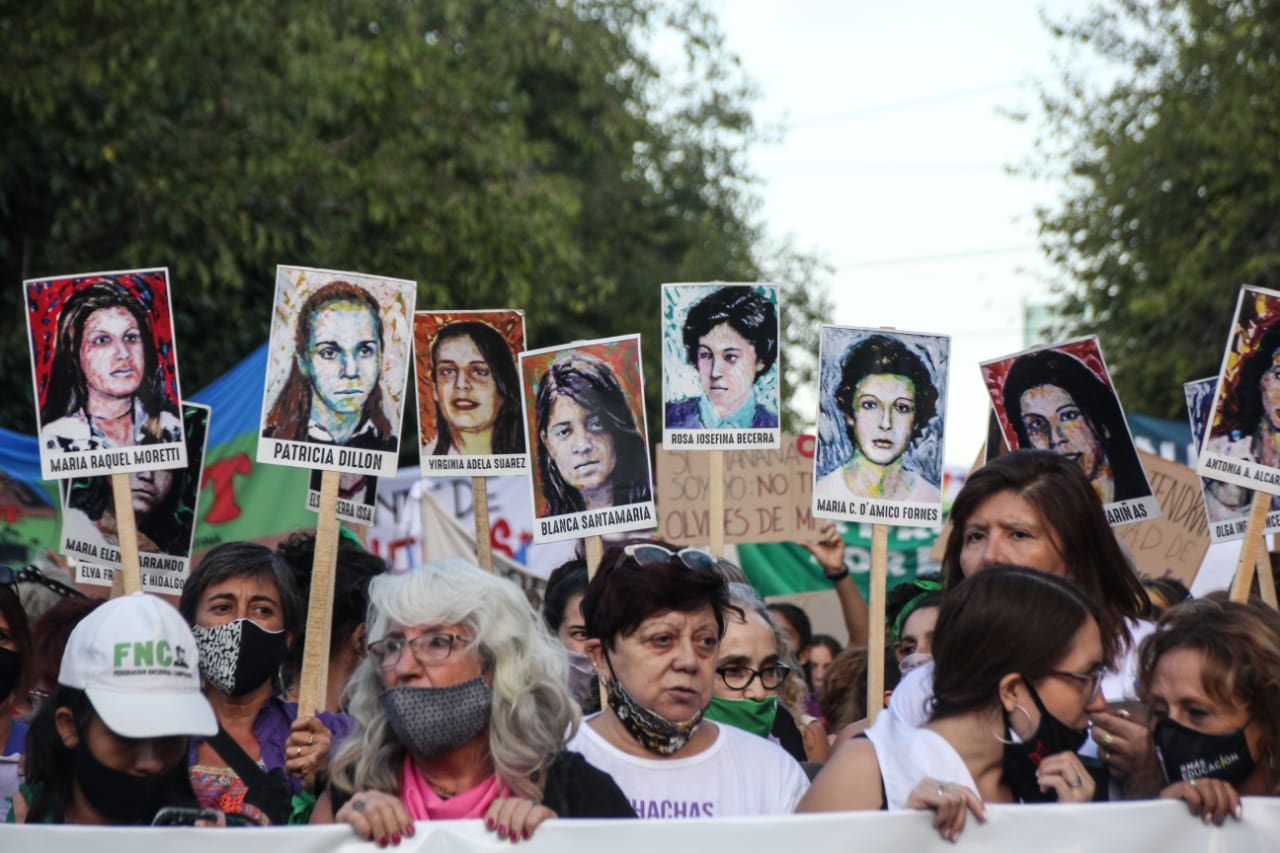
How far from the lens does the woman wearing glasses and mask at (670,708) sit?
3.68m

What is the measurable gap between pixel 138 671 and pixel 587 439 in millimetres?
2154

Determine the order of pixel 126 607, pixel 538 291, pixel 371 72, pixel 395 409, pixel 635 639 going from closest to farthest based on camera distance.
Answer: pixel 126 607 < pixel 635 639 < pixel 395 409 < pixel 371 72 < pixel 538 291

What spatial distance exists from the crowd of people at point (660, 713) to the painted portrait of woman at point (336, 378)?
2.73 feet

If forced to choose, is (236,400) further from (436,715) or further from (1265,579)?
(436,715)

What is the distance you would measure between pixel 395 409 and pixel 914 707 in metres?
2.05

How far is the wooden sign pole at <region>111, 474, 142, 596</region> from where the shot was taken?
14.8 ft

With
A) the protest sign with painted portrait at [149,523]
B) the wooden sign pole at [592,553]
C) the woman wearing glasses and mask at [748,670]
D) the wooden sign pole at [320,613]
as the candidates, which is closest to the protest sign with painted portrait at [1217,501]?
the woman wearing glasses and mask at [748,670]

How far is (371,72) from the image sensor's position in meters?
13.0

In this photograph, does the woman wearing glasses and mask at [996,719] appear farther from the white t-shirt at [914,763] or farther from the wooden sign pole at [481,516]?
the wooden sign pole at [481,516]

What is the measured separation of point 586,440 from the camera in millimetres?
5277

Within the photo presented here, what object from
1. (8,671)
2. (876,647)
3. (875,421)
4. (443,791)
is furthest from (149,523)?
(443,791)

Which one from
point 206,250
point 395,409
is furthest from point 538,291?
point 395,409

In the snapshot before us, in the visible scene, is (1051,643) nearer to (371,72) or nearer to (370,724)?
(370,724)

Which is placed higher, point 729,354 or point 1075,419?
point 729,354
